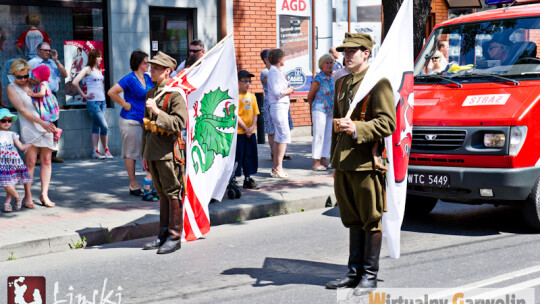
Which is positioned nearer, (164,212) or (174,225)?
(174,225)

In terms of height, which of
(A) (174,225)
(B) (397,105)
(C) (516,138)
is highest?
(B) (397,105)

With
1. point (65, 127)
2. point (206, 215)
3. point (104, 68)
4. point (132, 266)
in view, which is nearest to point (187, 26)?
point (104, 68)

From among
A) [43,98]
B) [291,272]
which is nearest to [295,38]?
[43,98]

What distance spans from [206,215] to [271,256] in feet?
3.21

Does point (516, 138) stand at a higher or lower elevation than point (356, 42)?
lower

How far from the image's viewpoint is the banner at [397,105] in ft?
19.2

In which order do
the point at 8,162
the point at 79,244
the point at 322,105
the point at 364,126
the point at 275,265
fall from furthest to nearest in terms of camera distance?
the point at 322,105 → the point at 8,162 → the point at 79,244 → the point at 275,265 → the point at 364,126

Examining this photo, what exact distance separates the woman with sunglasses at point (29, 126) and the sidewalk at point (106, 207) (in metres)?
0.25

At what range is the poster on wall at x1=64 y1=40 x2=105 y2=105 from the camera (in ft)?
43.6

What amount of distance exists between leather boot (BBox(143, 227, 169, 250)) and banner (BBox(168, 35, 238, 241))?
0.63ft

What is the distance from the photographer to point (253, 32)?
15773mm

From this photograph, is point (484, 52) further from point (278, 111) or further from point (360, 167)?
point (360, 167)

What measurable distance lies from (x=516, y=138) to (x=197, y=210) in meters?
3.23

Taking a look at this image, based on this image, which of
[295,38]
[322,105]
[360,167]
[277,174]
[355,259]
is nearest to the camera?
[360,167]
